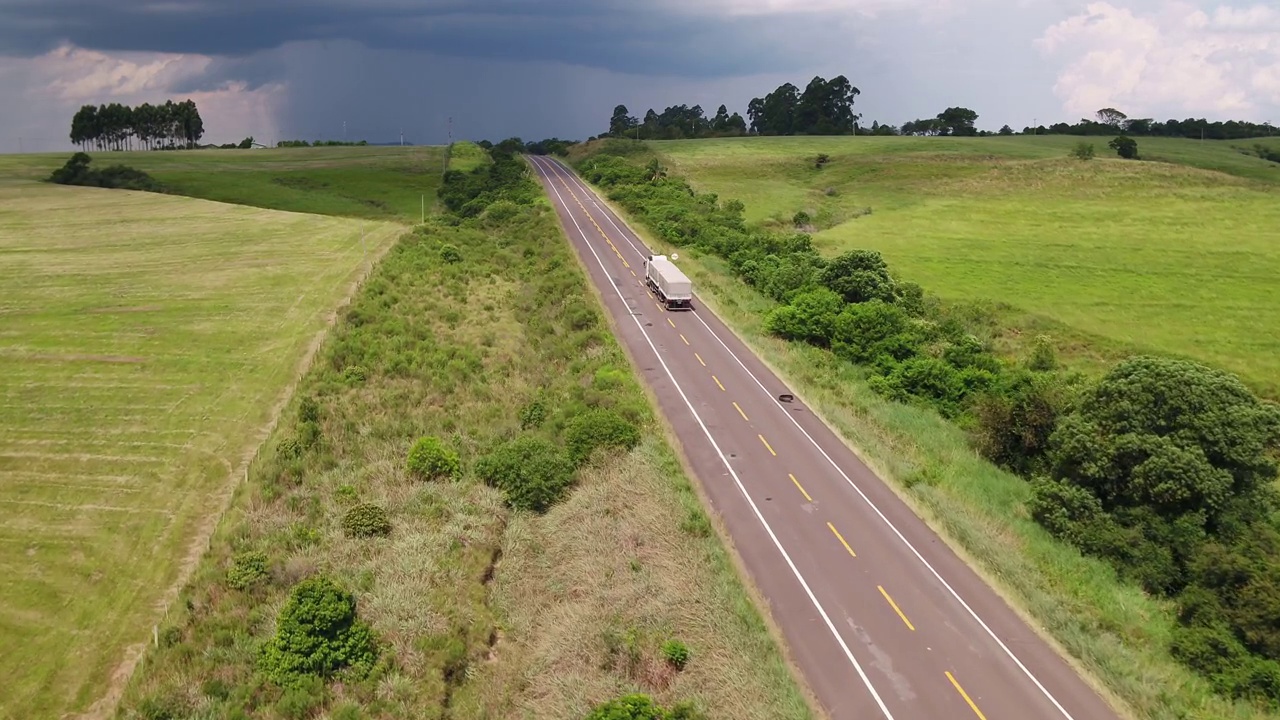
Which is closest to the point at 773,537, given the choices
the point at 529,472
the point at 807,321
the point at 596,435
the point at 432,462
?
the point at 596,435

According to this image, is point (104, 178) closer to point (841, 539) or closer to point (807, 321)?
point (807, 321)

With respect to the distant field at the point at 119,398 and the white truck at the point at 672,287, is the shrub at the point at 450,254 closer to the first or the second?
the distant field at the point at 119,398

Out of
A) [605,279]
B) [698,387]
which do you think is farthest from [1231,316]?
[605,279]

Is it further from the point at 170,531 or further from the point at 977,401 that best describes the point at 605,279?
the point at 170,531

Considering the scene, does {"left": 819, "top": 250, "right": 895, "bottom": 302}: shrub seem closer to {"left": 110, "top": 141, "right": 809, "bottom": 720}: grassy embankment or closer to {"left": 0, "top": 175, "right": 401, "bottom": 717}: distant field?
{"left": 110, "top": 141, "right": 809, "bottom": 720}: grassy embankment

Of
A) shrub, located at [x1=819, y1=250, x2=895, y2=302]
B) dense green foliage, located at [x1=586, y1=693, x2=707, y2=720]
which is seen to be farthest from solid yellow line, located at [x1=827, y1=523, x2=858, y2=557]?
shrub, located at [x1=819, y1=250, x2=895, y2=302]
